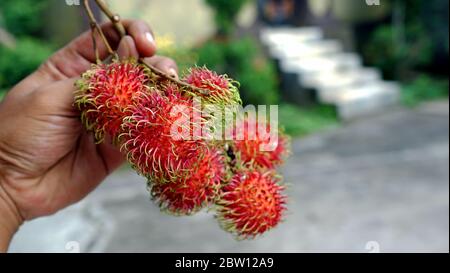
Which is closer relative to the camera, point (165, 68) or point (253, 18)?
point (165, 68)

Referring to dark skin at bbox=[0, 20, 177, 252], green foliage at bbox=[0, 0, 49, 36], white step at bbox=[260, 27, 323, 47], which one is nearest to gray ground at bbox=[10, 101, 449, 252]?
dark skin at bbox=[0, 20, 177, 252]

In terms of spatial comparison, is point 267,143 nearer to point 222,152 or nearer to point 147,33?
point 222,152

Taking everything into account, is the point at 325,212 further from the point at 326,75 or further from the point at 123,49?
the point at 326,75

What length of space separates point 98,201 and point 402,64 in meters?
3.23

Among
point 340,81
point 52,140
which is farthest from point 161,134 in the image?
point 340,81

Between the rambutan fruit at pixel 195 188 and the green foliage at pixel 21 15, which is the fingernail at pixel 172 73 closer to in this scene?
the rambutan fruit at pixel 195 188

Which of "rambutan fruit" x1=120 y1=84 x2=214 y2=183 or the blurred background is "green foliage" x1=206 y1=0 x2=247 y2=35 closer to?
the blurred background

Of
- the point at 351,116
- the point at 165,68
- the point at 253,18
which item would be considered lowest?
the point at 351,116

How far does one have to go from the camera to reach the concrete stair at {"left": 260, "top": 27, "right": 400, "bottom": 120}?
15.4ft

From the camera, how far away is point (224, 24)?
429cm

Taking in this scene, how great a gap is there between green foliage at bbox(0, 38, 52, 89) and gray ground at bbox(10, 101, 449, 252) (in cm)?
100

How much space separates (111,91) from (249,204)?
8.6 inches

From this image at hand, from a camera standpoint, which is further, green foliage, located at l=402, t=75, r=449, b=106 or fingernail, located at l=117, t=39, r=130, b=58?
green foliage, located at l=402, t=75, r=449, b=106
